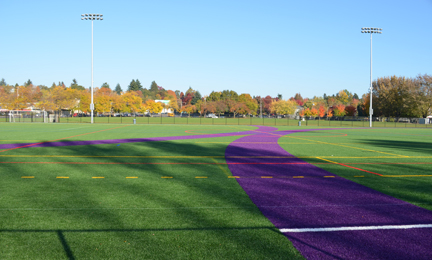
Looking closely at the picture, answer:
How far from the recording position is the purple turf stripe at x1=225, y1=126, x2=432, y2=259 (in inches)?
180

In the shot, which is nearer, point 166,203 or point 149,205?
point 149,205

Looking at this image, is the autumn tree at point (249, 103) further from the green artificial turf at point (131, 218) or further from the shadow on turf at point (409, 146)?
the green artificial turf at point (131, 218)

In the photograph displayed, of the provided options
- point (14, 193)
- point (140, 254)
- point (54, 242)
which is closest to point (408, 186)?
point (140, 254)

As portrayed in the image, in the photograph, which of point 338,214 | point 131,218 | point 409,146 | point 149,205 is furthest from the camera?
point 409,146

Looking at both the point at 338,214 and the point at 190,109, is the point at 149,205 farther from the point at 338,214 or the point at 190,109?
the point at 190,109

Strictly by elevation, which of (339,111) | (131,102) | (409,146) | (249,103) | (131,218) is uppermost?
(249,103)

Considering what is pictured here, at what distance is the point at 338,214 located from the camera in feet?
20.3

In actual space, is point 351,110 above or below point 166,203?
above

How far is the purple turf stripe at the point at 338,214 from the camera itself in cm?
458

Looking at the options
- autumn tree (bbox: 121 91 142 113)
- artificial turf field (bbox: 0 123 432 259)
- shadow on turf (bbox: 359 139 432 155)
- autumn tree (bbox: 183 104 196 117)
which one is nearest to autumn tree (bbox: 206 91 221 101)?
autumn tree (bbox: 183 104 196 117)

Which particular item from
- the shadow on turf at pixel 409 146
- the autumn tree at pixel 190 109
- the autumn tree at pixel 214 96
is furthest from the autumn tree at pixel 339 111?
the shadow on turf at pixel 409 146

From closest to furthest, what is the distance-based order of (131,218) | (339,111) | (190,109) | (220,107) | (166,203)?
(131,218) < (166,203) < (339,111) < (220,107) < (190,109)

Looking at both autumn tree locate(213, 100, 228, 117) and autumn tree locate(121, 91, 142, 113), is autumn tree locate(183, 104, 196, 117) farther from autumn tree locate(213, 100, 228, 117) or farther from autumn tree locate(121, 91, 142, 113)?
autumn tree locate(121, 91, 142, 113)

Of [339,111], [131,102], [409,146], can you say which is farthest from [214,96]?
[409,146]
